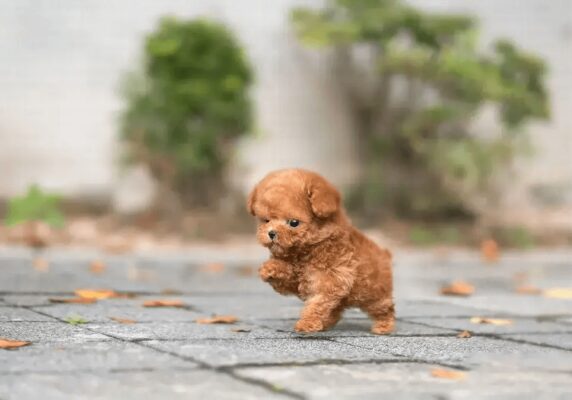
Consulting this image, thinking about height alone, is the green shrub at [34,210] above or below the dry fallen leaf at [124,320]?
above

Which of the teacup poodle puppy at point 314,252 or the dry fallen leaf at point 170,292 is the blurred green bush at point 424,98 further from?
the teacup poodle puppy at point 314,252

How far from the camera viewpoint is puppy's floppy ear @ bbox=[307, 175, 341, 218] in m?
3.75

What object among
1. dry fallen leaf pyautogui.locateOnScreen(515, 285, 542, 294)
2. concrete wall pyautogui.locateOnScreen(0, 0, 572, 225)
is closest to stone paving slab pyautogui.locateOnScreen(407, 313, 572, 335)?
dry fallen leaf pyautogui.locateOnScreen(515, 285, 542, 294)

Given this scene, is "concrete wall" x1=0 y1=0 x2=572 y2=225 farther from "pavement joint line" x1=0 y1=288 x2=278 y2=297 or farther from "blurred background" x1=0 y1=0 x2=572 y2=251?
"pavement joint line" x1=0 y1=288 x2=278 y2=297

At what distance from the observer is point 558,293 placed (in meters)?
5.87

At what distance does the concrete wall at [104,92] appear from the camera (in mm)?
8375

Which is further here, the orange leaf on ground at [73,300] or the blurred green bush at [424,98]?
the blurred green bush at [424,98]

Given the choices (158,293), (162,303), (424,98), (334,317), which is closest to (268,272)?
(334,317)

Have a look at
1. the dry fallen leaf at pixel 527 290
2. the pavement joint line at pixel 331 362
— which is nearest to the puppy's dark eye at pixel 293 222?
the pavement joint line at pixel 331 362

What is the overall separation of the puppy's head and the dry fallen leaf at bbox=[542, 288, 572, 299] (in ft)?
7.58

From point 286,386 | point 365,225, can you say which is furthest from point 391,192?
point 286,386

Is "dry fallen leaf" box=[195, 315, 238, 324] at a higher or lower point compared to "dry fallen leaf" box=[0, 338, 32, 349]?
higher

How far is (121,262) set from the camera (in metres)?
6.75

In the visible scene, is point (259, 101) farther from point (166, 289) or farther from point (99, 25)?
point (166, 289)
